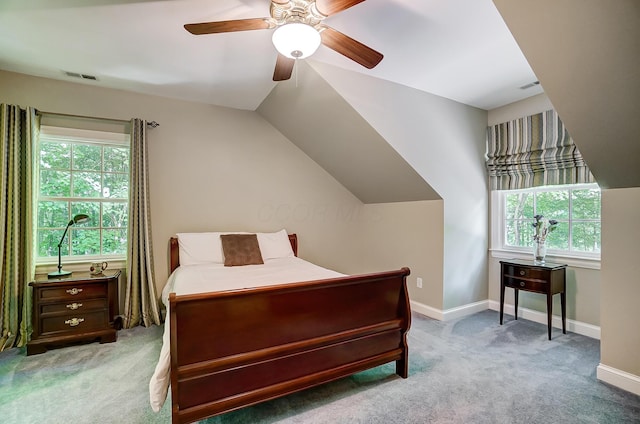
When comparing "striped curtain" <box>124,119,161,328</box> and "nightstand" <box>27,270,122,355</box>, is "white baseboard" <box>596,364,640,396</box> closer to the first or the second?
"striped curtain" <box>124,119,161,328</box>

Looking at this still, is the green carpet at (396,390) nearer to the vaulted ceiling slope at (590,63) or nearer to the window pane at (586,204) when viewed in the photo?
the window pane at (586,204)

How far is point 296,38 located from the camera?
1609 mm

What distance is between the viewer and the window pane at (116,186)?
10.6ft

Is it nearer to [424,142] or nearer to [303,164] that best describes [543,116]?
[424,142]

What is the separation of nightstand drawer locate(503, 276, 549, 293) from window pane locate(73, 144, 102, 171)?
4.49m

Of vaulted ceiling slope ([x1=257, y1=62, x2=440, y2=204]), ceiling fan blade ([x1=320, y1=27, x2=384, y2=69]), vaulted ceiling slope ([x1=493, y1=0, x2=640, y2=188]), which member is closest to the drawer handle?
vaulted ceiling slope ([x1=257, y1=62, x2=440, y2=204])

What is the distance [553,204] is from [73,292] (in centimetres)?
486

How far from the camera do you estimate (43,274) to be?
2.94m

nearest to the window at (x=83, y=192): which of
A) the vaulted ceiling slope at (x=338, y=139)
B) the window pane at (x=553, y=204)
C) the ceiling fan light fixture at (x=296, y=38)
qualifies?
the vaulted ceiling slope at (x=338, y=139)

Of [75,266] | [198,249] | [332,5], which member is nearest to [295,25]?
[332,5]

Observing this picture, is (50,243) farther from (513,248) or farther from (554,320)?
(554,320)

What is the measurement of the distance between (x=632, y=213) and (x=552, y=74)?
123cm

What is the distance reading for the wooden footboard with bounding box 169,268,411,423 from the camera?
61.9 inches

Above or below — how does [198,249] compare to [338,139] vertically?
below
